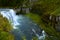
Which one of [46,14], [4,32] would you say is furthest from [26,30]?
[46,14]

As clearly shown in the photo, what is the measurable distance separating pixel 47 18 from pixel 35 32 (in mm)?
4988

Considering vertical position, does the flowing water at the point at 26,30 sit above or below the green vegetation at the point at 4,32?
below

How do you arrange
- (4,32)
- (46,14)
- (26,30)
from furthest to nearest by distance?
(46,14)
(26,30)
(4,32)

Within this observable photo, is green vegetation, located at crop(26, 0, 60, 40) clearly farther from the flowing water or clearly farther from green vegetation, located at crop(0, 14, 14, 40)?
green vegetation, located at crop(0, 14, 14, 40)

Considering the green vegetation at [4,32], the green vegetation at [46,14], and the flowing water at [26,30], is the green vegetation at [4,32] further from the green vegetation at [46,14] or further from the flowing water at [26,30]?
the green vegetation at [46,14]

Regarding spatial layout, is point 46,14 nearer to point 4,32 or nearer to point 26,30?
point 26,30

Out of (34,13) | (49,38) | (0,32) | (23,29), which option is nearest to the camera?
(0,32)

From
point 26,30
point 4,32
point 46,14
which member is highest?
point 4,32

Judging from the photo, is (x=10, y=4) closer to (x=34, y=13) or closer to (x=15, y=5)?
(x=15, y=5)

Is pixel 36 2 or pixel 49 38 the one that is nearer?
pixel 49 38

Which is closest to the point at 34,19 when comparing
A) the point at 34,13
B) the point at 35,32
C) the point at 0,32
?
the point at 34,13

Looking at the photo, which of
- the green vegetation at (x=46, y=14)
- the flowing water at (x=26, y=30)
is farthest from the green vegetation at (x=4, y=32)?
the green vegetation at (x=46, y=14)

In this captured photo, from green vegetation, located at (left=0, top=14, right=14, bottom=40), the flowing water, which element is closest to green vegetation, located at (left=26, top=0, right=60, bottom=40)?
the flowing water

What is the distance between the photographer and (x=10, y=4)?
1230 inches
